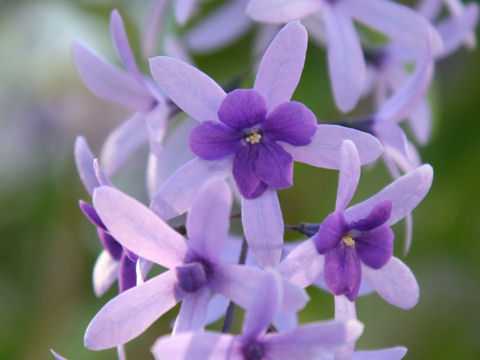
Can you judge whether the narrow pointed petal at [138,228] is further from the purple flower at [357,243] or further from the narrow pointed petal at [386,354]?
the narrow pointed petal at [386,354]

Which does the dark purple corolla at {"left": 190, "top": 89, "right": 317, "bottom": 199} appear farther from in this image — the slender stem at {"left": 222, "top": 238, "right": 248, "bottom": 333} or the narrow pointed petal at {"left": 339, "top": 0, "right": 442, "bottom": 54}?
the narrow pointed petal at {"left": 339, "top": 0, "right": 442, "bottom": 54}

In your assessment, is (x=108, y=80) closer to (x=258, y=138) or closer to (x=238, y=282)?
(x=258, y=138)

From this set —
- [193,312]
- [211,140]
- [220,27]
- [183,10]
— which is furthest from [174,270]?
[220,27]

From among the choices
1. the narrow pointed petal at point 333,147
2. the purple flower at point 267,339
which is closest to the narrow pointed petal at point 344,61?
the narrow pointed petal at point 333,147

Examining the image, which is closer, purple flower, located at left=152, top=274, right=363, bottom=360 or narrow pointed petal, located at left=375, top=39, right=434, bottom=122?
purple flower, located at left=152, top=274, right=363, bottom=360

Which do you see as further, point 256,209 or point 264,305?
point 256,209

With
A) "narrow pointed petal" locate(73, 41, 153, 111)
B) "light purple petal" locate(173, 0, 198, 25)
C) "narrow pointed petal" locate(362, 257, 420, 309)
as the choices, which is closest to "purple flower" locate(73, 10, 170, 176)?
"narrow pointed petal" locate(73, 41, 153, 111)

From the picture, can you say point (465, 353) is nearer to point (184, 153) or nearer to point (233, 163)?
point (184, 153)
